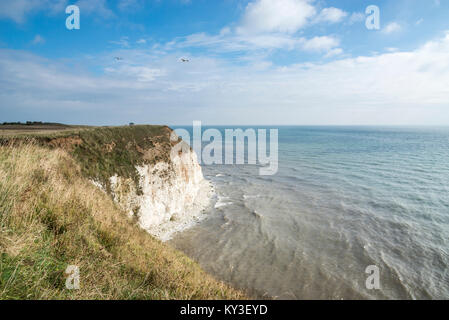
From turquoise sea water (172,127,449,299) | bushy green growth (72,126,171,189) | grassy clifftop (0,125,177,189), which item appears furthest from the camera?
bushy green growth (72,126,171,189)

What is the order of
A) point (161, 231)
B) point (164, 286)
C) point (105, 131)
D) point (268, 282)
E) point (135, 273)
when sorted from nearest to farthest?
point (164, 286) → point (135, 273) → point (268, 282) → point (161, 231) → point (105, 131)

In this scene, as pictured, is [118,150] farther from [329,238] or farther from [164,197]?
[329,238]

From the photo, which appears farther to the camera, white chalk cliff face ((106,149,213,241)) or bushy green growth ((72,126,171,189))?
white chalk cliff face ((106,149,213,241))

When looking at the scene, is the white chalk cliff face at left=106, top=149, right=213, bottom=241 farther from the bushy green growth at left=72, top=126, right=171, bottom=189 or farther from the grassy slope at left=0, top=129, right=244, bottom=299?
the grassy slope at left=0, top=129, right=244, bottom=299

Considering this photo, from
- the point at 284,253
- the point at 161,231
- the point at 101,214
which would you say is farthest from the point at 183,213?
the point at 101,214

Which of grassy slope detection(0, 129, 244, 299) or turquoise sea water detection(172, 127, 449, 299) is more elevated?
grassy slope detection(0, 129, 244, 299)

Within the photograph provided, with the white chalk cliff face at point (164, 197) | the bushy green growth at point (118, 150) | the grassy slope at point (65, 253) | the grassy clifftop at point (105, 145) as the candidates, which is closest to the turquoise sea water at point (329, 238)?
the white chalk cliff face at point (164, 197)

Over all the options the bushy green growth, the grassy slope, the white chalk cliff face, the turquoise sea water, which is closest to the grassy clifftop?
the bushy green growth
